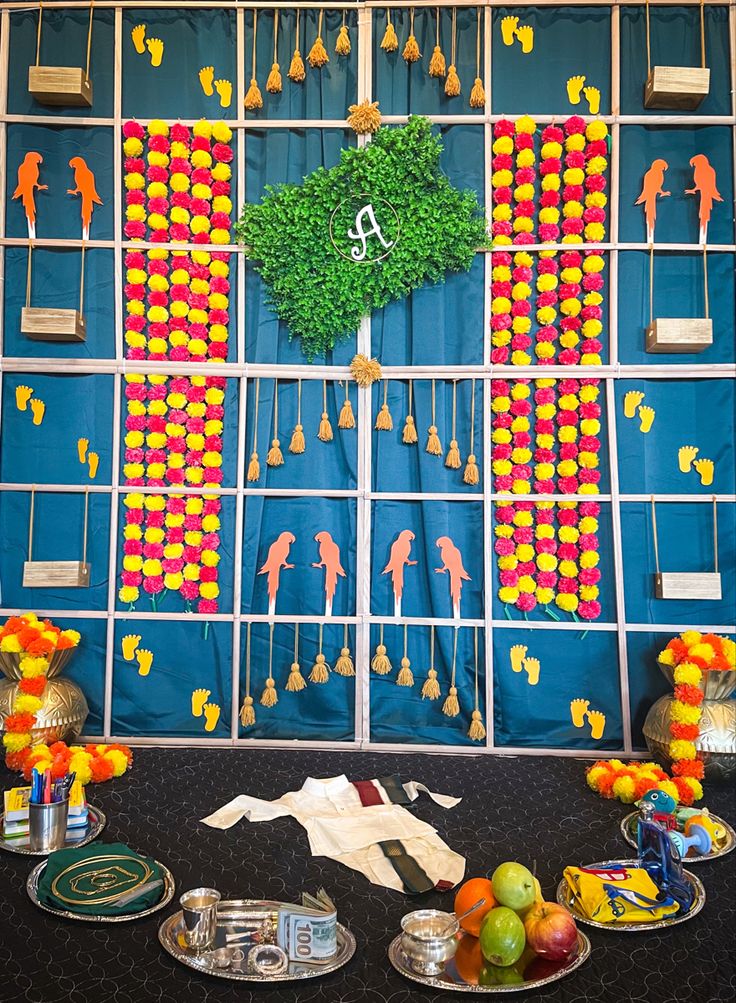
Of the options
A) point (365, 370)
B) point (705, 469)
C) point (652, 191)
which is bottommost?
point (705, 469)

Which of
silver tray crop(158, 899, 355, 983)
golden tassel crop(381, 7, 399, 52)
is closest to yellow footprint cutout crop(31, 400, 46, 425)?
golden tassel crop(381, 7, 399, 52)

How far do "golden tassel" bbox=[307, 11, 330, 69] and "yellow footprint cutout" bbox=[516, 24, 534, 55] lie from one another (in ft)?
3.07

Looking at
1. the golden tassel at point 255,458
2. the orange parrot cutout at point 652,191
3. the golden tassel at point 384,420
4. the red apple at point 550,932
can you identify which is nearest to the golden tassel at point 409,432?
the golden tassel at point 384,420

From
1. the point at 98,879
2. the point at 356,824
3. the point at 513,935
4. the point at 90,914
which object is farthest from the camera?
the point at 356,824

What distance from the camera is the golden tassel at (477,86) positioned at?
382cm

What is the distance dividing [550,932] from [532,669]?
184 cm

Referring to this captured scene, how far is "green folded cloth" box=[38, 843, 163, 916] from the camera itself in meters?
2.23

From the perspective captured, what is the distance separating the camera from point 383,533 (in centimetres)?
390

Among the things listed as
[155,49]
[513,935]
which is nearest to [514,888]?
[513,935]

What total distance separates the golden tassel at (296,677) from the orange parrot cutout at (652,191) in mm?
2545

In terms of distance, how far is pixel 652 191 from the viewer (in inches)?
149

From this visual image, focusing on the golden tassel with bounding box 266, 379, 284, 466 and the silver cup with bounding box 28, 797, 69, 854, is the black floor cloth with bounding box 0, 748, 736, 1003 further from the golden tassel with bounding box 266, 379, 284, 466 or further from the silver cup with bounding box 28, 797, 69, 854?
the golden tassel with bounding box 266, 379, 284, 466

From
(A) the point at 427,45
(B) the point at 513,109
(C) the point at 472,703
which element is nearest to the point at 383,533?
(C) the point at 472,703

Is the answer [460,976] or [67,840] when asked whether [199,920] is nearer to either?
[460,976]
